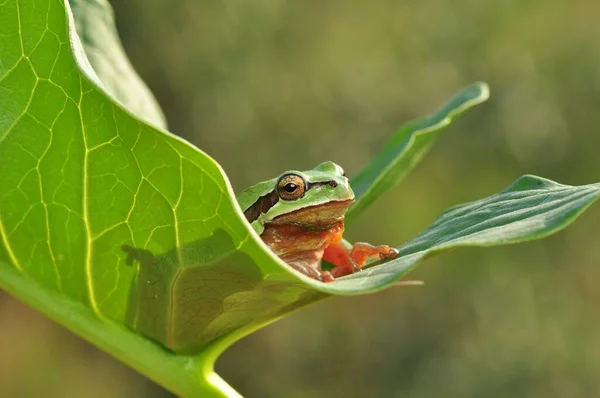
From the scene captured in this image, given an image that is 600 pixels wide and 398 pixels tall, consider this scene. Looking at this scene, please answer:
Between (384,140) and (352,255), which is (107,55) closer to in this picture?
(352,255)

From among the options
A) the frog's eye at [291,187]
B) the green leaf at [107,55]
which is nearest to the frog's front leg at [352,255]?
the frog's eye at [291,187]

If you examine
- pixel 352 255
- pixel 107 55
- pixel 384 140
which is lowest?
pixel 384 140

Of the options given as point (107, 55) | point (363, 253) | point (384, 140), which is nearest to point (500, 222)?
point (363, 253)

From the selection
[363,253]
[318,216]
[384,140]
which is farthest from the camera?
[384,140]

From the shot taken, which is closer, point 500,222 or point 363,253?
point 500,222

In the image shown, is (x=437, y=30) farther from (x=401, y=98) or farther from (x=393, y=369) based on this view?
(x=393, y=369)

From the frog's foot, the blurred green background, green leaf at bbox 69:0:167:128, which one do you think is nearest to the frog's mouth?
the frog's foot
